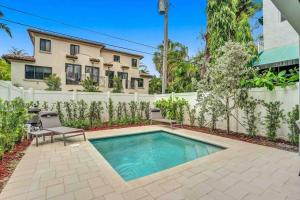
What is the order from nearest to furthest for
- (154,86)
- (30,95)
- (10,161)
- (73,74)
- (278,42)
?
(10,161) → (30,95) → (278,42) → (73,74) → (154,86)

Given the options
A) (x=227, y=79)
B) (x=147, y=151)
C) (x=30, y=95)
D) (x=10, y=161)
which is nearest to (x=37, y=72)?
(x=30, y=95)

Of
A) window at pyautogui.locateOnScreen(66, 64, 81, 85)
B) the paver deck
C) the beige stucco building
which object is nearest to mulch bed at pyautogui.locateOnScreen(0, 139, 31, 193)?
the paver deck

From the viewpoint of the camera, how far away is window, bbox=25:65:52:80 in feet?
60.3

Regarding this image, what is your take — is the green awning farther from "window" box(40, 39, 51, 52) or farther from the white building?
"window" box(40, 39, 51, 52)

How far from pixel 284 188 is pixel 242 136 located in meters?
5.37

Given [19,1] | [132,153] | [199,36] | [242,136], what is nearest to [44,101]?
[132,153]

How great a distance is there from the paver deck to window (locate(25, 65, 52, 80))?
15.6 metres

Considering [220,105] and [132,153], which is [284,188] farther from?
[220,105]

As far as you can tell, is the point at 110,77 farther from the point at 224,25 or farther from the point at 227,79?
the point at 227,79

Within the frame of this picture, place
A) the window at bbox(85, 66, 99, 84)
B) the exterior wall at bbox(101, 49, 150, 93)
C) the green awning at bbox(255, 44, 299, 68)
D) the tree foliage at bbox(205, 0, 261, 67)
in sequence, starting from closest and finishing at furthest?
the green awning at bbox(255, 44, 299, 68)
the tree foliage at bbox(205, 0, 261, 67)
the window at bbox(85, 66, 99, 84)
the exterior wall at bbox(101, 49, 150, 93)

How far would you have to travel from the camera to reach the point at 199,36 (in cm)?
1627

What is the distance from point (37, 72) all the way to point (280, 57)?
816 inches

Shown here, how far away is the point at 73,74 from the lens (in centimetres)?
2117

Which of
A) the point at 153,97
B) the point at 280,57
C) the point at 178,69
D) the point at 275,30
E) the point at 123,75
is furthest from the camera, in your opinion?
the point at 123,75
